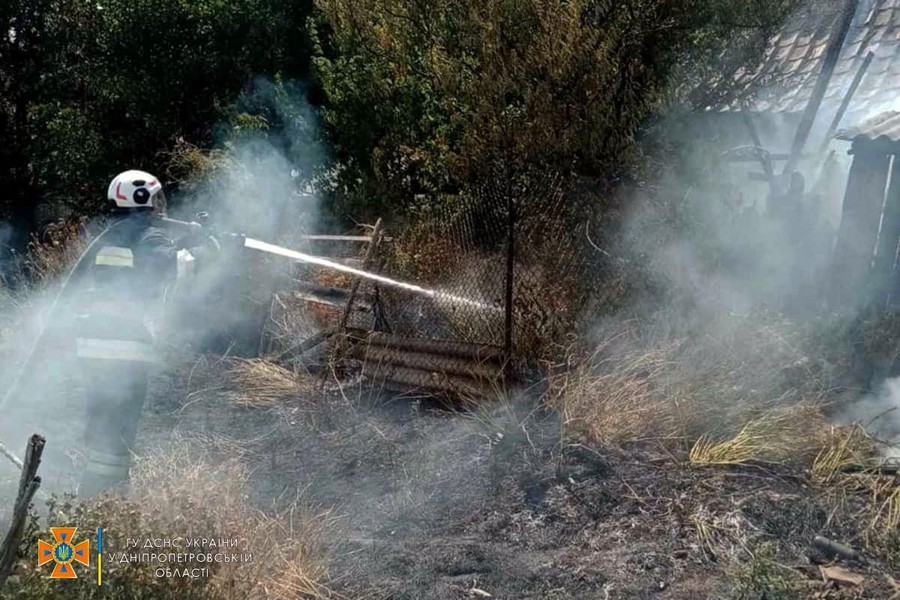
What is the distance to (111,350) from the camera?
16.4ft

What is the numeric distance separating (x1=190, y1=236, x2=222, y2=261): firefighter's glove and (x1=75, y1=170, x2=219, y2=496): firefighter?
622 mm

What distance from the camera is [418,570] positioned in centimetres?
429

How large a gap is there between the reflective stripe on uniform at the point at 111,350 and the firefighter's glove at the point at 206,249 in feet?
3.50

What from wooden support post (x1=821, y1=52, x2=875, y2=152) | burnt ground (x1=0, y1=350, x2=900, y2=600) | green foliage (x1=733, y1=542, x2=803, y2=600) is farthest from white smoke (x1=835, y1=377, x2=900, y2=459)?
wooden support post (x1=821, y1=52, x2=875, y2=152)

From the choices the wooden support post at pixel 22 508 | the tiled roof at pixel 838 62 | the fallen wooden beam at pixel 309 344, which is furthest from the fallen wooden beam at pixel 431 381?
the tiled roof at pixel 838 62

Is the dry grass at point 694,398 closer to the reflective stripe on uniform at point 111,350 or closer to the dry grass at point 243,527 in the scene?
A: the dry grass at point 243,527

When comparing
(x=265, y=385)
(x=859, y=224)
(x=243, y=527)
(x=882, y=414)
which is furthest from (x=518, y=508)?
(x=859, y=224)

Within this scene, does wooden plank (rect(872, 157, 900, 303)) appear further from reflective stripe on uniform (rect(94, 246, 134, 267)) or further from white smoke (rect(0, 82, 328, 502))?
reflective stripe on uniform (rect(94, 246, 134, 267))

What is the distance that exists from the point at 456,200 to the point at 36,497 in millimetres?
4043

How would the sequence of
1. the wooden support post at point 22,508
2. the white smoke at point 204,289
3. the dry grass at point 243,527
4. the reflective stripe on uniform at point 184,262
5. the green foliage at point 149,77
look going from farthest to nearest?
the green foliage at point 149,77
the reflective stripe on uniform at point 184,262
the white smoke at point 204,289
the dry grass at point 243,527
the wooden support post at point 22,508

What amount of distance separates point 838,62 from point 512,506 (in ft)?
24.9

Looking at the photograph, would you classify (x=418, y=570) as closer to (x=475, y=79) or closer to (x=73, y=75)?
(x=475, y=79)

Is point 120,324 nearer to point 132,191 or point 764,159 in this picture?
point 132,191

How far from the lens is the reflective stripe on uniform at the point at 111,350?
4984 millimetres
